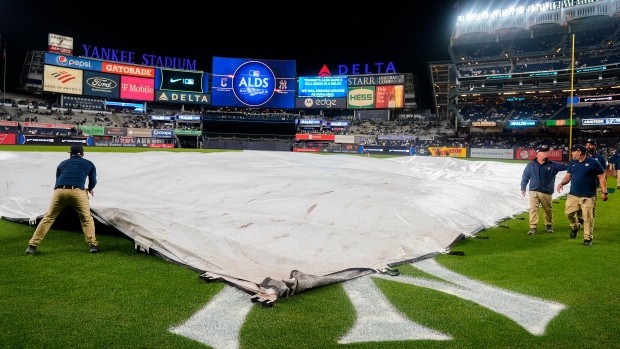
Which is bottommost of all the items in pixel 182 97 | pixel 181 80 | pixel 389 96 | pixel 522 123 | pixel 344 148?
pixel 344 148

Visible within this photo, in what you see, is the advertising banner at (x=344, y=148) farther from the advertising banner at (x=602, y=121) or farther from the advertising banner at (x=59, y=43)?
the advertising banner at (x=59, y=43)

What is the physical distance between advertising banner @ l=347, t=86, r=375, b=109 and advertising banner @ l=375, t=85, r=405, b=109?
31.1 inches

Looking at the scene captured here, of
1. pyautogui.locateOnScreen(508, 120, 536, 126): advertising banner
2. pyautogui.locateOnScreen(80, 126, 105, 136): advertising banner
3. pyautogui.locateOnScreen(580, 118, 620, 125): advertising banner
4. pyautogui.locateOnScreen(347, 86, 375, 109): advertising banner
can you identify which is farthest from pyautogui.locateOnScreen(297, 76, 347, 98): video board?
pyautogui.locateOnScreen(580, 118, 620, 125): advertising banner

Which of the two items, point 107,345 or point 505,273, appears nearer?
point 107,345

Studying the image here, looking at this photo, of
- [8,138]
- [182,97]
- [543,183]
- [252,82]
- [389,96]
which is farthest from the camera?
[252,82]

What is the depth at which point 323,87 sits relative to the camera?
2625 inches

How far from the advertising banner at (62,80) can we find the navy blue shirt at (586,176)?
211 feet

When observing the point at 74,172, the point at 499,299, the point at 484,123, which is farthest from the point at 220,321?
the point at 484,123

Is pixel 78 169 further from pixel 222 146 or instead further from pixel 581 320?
pixel 222 146

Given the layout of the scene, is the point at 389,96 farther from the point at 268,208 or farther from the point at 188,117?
the point at 268,208

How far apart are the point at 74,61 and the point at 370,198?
63376 millimetres

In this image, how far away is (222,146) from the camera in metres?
58.9

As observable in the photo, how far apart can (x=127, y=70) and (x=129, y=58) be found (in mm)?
2165

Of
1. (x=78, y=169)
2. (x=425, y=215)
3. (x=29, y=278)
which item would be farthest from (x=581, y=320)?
(x=78, y=169)
